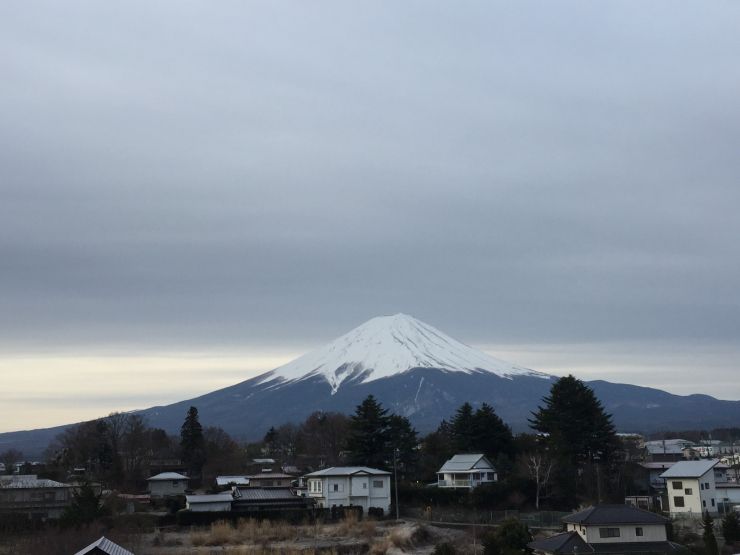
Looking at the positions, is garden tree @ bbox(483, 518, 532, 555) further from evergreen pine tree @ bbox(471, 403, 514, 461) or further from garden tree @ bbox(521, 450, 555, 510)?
evergreen pine tree @ bbox(471, 403, 514, 461)

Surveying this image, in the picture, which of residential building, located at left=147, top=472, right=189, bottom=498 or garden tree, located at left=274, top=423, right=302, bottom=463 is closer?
residential building, located at left=147, top=472, right=189, bottom=498

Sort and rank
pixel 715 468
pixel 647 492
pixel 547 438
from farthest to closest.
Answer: pixel 547 438 → pixel 647 492 → pixel 715 468

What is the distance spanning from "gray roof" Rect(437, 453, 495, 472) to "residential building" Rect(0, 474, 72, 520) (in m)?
21.1

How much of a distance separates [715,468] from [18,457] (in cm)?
9883

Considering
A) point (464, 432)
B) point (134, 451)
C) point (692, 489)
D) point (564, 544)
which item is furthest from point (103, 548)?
point (134, 451)

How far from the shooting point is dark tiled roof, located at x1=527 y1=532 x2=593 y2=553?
28.9 m

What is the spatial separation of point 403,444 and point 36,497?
22.2m

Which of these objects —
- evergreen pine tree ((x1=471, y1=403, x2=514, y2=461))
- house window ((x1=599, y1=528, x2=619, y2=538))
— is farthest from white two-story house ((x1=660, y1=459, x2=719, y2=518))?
evergreen pine tree ((x1=471, y1=403, x2=514, y2=461))

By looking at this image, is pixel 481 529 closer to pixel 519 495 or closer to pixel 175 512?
pixel 519 495

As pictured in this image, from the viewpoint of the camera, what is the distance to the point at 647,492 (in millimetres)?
49812

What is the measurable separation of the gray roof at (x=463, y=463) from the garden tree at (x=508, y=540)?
20732mm

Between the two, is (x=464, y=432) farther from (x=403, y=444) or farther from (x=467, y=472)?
(x=467, y=472)

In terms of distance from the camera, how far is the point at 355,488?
46.5 m

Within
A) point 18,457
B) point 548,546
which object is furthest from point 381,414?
point 18,457
